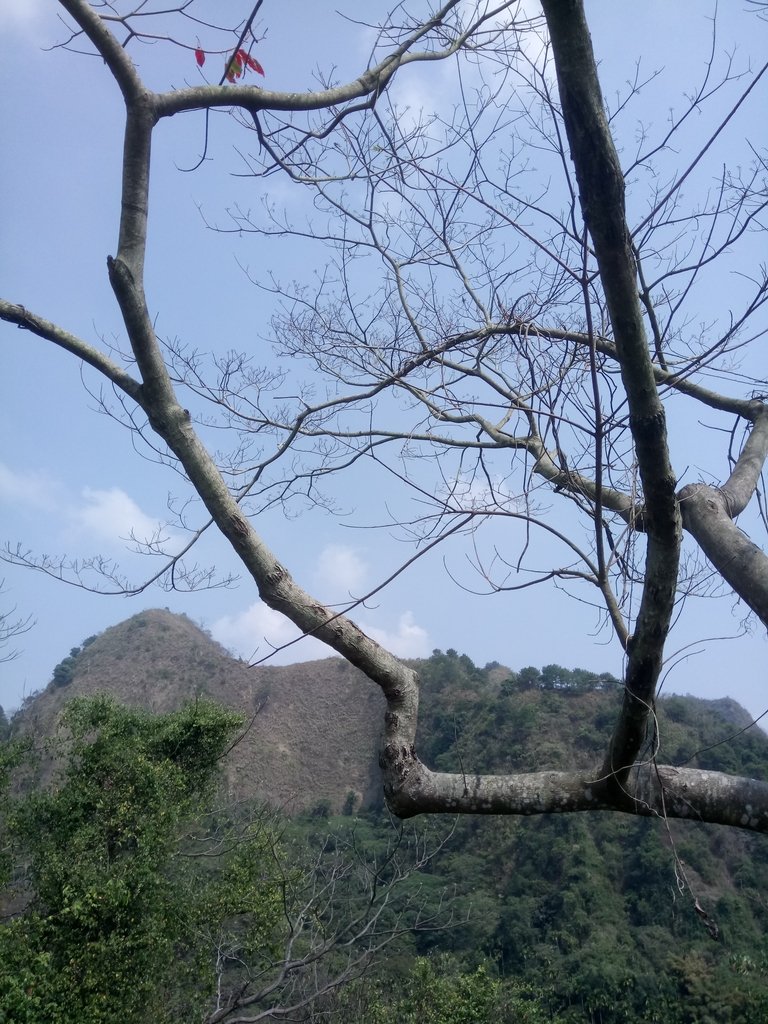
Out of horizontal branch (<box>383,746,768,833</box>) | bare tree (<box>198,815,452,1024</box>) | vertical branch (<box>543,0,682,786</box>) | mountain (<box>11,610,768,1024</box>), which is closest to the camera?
vertical branch (<box>543,0,682,786</box>)

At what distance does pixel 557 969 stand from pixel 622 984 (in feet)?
3.69

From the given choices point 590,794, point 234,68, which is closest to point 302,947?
point 590,794

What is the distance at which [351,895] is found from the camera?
9.70 m

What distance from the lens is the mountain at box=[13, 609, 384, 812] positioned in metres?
18.7

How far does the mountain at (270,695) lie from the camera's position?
18.7 m

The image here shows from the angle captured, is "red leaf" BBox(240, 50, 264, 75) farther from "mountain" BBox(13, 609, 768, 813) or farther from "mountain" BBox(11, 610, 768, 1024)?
"mountain" BBox(13, 609, 768, 813)

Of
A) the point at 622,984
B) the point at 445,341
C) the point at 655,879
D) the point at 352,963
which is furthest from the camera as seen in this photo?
the point at 655,879

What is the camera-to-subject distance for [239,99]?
184 centimetres

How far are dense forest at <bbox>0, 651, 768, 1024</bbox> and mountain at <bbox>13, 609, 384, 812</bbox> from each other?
9.05 feet

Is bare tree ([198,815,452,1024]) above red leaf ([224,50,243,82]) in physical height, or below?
below

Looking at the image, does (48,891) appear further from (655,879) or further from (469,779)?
(655,879)

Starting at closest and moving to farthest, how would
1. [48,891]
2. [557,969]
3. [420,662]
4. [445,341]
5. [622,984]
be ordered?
1. [445,341]
2. [48,891]
3. [622,984]
4. [557,969]
5. [420,662]

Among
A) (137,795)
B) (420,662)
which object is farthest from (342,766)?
(137,795)

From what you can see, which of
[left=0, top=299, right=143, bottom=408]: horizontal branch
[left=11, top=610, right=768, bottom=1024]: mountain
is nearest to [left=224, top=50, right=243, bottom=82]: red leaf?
[left=0, top=299, right=143, bottom=408]: horizontal branch
